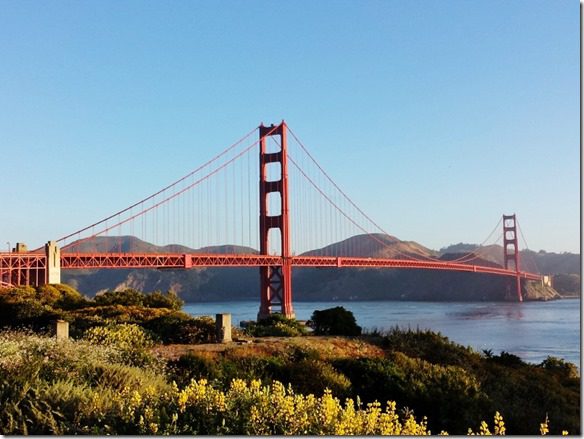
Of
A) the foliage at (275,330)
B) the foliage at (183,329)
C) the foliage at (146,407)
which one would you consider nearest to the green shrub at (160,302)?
the foliage at (275,330)

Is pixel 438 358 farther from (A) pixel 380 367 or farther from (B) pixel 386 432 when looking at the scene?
(B) pixel 386 432

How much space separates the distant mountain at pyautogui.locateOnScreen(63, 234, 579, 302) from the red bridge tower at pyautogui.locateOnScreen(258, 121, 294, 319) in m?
37.9

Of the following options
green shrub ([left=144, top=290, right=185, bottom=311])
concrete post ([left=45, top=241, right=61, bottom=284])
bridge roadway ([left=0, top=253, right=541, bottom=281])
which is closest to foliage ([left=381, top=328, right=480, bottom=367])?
green shrub ([left=144, top=290, right=185, bottom=311])

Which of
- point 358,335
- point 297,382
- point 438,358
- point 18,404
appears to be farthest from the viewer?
point 358,335

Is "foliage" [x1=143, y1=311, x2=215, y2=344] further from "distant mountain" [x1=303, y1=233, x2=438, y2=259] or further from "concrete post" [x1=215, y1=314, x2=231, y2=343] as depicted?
"distant mountain" [x1=303, y1=233, x2=438, y2=259]

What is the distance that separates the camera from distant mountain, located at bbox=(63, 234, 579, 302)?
400 ft

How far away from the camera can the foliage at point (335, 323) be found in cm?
2217

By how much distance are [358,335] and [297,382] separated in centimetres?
884

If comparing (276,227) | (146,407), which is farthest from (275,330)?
(276,227)

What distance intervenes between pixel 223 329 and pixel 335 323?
5.70 m

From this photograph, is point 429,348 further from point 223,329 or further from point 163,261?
point 163,261

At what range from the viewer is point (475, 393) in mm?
13008

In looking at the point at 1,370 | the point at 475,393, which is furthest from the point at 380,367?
the point at 1,370

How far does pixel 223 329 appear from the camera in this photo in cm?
1784
